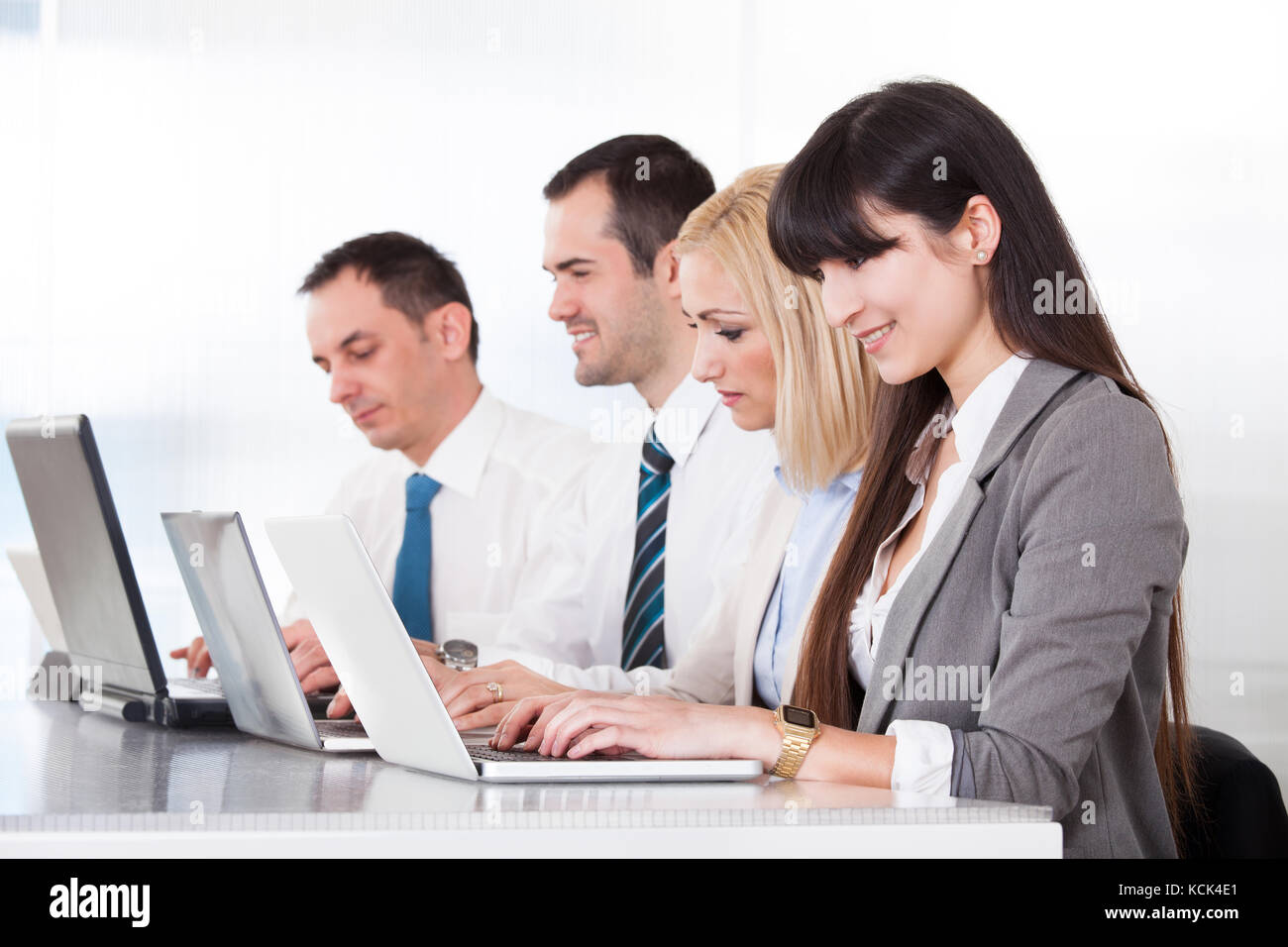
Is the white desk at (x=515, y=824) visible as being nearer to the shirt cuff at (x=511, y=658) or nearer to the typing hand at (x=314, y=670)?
the typing hand at (x=314, y=670)

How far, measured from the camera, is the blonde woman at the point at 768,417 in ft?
7.66

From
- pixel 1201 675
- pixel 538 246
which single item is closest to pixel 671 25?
pixel 538 246

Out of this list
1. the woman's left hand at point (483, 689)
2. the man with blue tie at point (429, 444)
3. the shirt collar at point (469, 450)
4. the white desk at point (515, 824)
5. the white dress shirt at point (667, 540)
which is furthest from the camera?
the shirt collar at point (469, 450)

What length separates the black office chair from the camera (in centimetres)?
169

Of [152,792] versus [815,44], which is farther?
[815,44]

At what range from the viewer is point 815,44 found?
4.11 m

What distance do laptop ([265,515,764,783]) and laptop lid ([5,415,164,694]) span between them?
1.38ft

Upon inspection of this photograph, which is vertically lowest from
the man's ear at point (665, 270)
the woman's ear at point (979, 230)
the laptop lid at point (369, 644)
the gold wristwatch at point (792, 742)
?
the gold wristwatch at point (792, 742)

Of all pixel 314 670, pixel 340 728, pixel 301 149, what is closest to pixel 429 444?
pixel 301 149

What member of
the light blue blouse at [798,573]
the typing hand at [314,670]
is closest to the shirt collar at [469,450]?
the typing hand at [314,670]

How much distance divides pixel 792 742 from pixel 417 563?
277 centimetres

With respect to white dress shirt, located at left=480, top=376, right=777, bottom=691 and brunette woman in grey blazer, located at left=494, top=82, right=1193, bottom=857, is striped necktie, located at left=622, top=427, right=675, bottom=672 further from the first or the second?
brunette woman in grey blazer, located at left=494, top=82, right=1193, bottom=857
